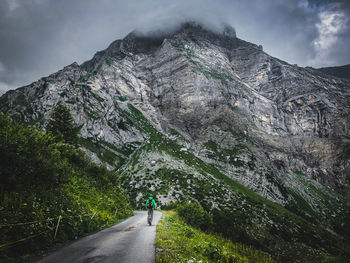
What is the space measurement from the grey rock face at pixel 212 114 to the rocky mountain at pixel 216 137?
90 centimetres

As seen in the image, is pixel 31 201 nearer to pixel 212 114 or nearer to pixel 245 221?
pixel 245 221

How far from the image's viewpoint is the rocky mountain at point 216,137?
69.5m

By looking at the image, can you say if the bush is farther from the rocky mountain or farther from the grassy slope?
the rocky mountain

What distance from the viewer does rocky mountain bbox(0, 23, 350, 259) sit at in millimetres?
69500

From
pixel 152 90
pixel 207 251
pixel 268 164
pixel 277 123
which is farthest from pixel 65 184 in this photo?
pixel 277 123

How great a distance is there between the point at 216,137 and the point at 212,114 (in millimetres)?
24880

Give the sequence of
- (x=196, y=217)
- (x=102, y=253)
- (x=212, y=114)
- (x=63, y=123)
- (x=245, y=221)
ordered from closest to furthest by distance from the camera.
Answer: (x=102, y=253), (x=196, y=217), (x=63, y=123), (x=245, y=221), (x=212, y=114)

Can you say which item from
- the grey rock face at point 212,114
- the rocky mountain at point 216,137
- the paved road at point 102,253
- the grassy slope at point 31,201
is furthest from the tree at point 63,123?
the grey rock face at point 212,114

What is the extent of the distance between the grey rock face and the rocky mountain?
895mm

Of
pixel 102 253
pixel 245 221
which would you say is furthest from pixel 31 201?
pixel 245 221

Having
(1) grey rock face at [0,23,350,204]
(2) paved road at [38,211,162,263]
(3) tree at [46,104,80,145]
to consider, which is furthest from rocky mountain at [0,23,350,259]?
(2) paved road at [38,211,162,263]

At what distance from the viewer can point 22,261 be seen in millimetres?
5656

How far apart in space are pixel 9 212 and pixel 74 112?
108462 millimetres

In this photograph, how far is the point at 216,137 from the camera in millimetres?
137375
